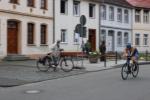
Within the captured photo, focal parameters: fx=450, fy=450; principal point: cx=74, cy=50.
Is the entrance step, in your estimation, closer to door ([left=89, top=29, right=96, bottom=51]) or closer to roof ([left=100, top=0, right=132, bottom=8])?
door ([left=89, top=29, right=96, bottom=51])

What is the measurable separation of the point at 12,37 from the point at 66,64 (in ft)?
38.2

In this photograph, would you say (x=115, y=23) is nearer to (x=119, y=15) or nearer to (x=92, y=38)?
(x=119, y=15)

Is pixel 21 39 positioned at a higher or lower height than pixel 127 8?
lower

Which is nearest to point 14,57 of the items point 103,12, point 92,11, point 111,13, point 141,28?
point 92,11

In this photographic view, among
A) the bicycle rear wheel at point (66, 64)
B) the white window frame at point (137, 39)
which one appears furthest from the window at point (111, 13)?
the bicycle rear wheel at point (66, 64)

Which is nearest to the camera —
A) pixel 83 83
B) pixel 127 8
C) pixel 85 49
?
pixel 83 83

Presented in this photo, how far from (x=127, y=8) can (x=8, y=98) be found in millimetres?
46234

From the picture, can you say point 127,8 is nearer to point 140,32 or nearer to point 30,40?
point 140,32

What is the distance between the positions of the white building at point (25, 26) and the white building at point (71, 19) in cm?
129

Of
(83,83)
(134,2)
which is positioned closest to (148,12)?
(134,2)

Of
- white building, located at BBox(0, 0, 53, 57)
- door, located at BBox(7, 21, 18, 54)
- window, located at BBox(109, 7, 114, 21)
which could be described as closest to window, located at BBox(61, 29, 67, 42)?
white building, located at BBox(0, 0, 53, 57)

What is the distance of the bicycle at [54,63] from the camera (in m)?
24.1

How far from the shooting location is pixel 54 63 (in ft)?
79.2

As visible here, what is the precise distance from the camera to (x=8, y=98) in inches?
545
